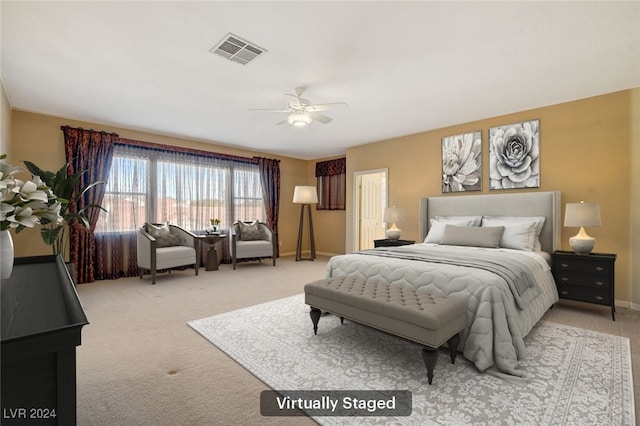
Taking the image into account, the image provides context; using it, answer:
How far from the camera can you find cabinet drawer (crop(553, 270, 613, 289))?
315cm

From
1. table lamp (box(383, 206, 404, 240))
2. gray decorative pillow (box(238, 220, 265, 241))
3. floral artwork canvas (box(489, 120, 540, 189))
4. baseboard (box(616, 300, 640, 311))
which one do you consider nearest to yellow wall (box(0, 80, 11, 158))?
→ gray decorative pillow (box(238, 220, 265, 241))

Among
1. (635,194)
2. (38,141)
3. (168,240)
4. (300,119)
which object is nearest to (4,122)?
(38,141)

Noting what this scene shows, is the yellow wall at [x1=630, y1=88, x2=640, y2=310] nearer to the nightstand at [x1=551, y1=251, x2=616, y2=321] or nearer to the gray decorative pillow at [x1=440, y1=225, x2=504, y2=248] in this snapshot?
the nightstand at [x1=551, y1=251, x2=616, y2=321]

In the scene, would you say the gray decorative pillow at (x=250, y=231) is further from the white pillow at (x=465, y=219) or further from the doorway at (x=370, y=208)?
the white pillow at (x=465, y=219)

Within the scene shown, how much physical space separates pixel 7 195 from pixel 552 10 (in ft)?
10.7

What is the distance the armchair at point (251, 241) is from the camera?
19.2 ft

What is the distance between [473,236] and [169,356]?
357 cm

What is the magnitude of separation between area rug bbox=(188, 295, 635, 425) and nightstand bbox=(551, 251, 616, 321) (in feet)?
2.09

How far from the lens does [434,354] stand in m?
1.93

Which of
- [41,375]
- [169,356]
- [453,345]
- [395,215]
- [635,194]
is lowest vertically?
[169,356]

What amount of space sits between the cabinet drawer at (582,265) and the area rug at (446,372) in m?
0.78

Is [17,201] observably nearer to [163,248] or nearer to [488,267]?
[488,267]

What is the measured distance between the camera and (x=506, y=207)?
4.23m

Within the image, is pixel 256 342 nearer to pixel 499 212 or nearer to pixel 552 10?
pixel 552 10
